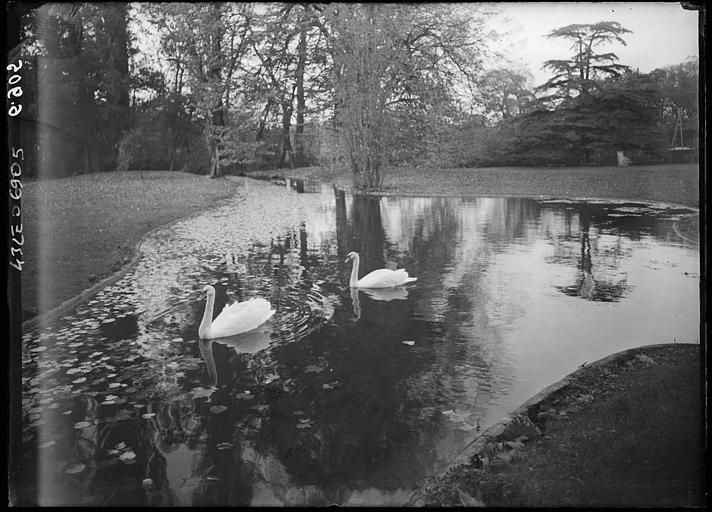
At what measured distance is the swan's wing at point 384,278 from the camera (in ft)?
17.5

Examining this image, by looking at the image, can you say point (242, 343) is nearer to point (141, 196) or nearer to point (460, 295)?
point (141, 196)

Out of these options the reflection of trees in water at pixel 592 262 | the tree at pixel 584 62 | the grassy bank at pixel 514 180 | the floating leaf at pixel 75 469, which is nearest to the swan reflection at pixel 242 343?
the floating leaf at pixel 75 469

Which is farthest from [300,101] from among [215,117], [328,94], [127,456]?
[127,456]

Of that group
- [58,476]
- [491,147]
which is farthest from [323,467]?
[491,147]

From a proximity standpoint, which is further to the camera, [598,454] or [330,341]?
[330,341]

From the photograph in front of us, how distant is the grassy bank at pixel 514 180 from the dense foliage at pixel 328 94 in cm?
10

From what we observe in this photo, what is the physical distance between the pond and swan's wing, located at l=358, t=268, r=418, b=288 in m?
0.09

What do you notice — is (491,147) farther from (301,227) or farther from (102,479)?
(102,479)

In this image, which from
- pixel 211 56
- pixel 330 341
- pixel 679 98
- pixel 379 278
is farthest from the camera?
pixel 379 278

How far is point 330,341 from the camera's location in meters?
4.57

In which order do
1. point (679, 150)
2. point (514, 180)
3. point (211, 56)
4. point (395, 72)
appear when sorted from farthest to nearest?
1. point (514, 180)
2. point (395, 72)
3. point (211, 56)
4. point (679, 150)

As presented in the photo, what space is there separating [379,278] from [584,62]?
243 cm

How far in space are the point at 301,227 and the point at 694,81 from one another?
3.45 m

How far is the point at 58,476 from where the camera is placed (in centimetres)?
311
